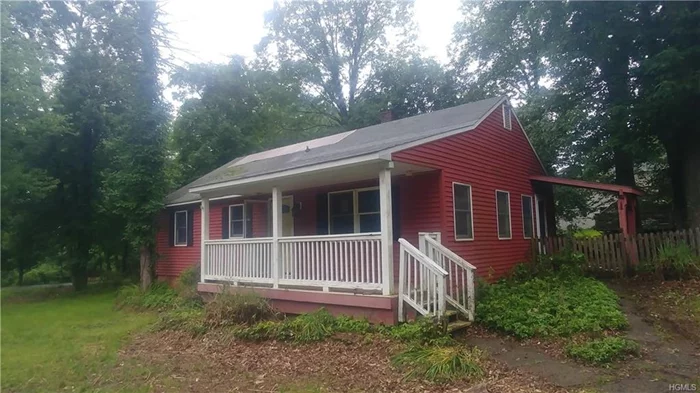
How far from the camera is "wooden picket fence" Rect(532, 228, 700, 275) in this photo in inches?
427

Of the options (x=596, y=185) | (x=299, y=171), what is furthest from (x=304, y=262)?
(x=596, y=185)

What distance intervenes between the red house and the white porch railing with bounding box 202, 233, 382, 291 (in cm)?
2

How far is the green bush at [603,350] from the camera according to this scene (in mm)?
5820

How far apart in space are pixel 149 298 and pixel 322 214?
6.11m

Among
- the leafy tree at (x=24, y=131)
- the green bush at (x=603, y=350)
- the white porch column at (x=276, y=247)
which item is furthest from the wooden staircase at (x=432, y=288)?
the leafy tree at (x=24, y=131)

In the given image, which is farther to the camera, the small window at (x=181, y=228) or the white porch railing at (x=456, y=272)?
the small window at (x=181, y=228)

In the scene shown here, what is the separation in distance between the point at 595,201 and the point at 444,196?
63.0 feet

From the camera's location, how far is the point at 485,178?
11.3 metres

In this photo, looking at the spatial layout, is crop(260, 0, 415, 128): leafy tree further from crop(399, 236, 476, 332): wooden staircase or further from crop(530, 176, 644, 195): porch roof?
crop(399, 236, 476, 332): wooden staircase

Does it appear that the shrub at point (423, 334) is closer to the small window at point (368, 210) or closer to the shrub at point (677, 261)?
the small window at point (368, 210)

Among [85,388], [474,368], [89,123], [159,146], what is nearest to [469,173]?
[474,368]

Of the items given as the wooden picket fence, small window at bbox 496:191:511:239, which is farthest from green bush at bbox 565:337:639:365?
the wooden picket fence

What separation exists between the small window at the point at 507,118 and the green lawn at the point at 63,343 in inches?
417

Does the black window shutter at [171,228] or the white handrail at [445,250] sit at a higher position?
the black window shutter at [171,228]
